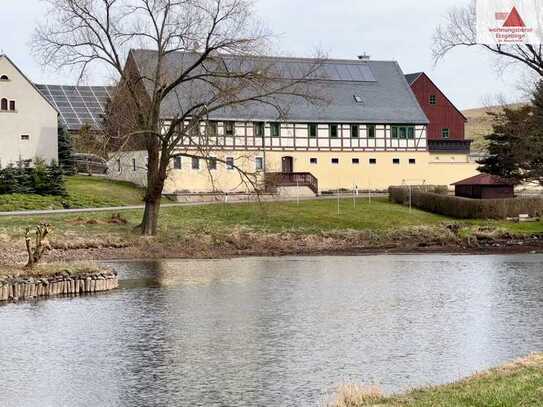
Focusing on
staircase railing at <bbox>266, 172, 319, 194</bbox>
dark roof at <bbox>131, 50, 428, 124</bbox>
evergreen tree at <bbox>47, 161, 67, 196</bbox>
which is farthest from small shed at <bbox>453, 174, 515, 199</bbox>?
evergreen tree at <bbox>47, 161, 67, 196</bbox>

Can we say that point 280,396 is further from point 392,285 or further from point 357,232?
point 357,232

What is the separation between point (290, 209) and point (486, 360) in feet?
122

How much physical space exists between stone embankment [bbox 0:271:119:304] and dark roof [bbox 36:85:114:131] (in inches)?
1848

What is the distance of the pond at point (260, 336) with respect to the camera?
57.4 ft

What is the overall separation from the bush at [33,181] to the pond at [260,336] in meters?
22.8

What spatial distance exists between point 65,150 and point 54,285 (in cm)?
3897

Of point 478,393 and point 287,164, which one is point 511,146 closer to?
point 287,164

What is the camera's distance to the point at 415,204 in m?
61.1

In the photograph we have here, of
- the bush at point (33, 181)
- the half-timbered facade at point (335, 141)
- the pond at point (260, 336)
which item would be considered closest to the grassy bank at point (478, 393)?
the pond at point (260, 336)

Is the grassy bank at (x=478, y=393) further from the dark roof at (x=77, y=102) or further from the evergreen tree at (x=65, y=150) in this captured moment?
the dark roof at (x=77, y=102)

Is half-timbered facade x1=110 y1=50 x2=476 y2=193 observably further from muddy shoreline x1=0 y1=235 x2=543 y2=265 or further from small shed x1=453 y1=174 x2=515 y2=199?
muddy shoreline x1=0 y1=235 x2=543 y2=265

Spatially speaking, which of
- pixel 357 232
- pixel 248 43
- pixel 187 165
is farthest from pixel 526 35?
pixel 187 165

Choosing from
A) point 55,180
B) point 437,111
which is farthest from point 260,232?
point 437,111

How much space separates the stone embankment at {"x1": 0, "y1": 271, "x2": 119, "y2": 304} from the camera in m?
29.8
